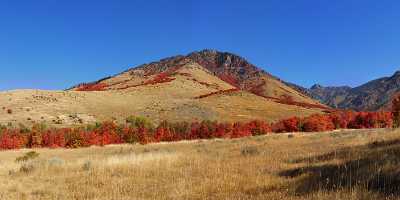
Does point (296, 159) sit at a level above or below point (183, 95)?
below

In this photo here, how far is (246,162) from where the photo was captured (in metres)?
16.3

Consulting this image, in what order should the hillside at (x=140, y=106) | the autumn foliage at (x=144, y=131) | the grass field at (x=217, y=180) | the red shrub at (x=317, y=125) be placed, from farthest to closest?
1. the hillside at (x=140, y=106)
2. the red shrub at (x=317, y=125)
3. the autumn foliage at (x=144, y=131)
4. the grass field at (x=217, y=180)

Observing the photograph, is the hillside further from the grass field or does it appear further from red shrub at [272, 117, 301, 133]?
the grass field

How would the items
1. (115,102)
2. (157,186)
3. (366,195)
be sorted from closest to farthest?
(366,195), (157,186), (115,102)

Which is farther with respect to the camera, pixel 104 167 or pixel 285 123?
pixel 285 123

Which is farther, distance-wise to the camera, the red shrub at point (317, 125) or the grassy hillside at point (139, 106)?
the grassy hillside at point (139, 106)

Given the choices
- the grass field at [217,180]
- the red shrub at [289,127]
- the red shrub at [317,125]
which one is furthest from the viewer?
the red shrub at [289,127]

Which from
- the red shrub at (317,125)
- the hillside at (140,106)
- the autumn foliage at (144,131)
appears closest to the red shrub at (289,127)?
the autumn foliage at (144,131)

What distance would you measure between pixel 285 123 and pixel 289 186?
75.5 meters

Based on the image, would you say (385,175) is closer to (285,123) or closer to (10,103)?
(285,123)

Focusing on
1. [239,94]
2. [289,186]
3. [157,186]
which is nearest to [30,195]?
[157,186]

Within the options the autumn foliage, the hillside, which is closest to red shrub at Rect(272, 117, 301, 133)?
the autumn foliage

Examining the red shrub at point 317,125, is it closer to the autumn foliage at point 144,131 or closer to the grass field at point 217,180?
the autumn foliage at point 144,131

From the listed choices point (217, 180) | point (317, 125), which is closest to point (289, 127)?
point (317, 125)
